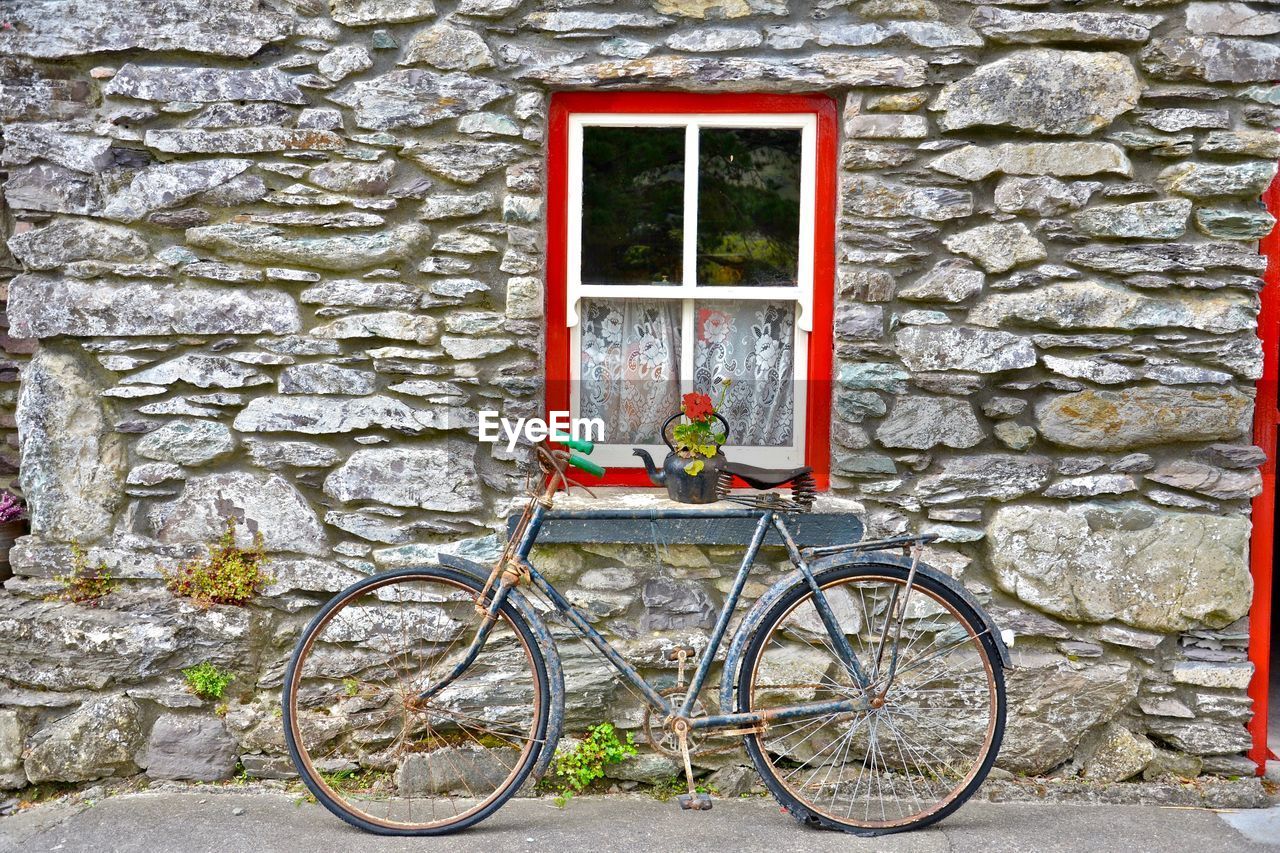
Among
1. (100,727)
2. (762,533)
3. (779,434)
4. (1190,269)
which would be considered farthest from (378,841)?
(1190,269)

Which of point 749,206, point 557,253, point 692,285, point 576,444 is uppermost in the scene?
point 749,206

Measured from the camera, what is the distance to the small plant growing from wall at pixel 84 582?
3.70m

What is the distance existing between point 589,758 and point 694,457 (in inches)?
43.2

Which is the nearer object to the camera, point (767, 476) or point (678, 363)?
point (767, 476)

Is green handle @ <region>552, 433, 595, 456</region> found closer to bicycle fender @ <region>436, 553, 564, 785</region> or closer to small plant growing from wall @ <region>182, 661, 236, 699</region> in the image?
bicycle fender @ <region>436, 553, 564, 785</region>

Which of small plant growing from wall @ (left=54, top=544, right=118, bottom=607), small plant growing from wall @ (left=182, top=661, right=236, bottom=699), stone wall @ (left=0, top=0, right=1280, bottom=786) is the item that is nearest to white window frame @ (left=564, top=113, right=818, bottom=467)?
stone wall @ (left=0, top=0, right=1280, bottom=786)

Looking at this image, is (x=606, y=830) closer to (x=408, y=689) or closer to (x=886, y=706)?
(x=408, y=689)

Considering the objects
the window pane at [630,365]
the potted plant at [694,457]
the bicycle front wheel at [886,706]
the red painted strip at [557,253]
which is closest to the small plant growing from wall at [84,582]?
the red painted strip at [557,253]

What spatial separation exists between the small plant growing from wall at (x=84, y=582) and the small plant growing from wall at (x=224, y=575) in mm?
212

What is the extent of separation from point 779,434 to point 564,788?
4.82 feet

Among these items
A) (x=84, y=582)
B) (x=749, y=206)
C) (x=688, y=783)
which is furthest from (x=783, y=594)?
(x=84, y=582)

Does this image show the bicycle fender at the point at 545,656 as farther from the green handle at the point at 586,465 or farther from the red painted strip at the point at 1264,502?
the red painted strip at the point at 1264,502

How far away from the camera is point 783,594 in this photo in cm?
338

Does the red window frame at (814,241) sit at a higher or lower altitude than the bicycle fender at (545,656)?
higher
